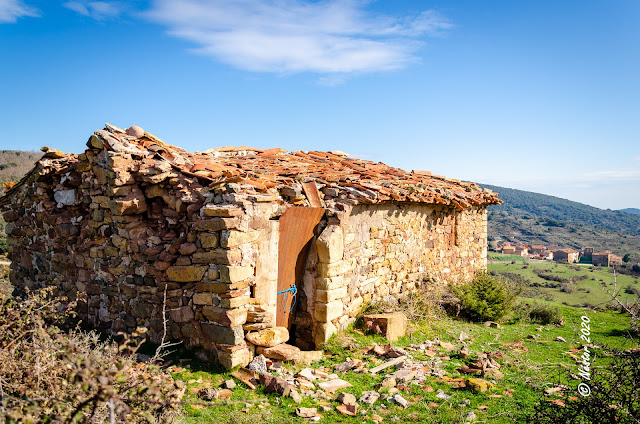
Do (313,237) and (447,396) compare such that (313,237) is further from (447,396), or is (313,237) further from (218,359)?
(447,396)

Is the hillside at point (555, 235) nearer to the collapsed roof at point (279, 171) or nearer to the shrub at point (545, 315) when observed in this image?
the shrub at point (545, 315)

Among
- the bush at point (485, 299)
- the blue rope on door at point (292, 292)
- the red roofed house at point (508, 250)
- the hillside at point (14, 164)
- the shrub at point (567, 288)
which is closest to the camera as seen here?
the blue rope on door at point (292, 292)

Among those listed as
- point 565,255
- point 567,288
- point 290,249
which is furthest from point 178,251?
point 565,255

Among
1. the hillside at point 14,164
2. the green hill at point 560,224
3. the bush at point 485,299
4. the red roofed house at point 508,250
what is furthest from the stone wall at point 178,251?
the green hill at point 560,224

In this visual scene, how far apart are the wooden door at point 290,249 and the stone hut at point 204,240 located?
0.02 meters

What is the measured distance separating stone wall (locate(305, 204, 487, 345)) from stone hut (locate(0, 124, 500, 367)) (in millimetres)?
30

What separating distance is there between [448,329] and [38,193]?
697cm

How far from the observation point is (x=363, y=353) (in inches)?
244

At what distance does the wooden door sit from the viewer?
19.6ft

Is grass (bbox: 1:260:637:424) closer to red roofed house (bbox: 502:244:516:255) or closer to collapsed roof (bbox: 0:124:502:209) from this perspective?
collapsed roof (bbox: 0:124:502:209)

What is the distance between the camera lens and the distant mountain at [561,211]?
54344 millimetres

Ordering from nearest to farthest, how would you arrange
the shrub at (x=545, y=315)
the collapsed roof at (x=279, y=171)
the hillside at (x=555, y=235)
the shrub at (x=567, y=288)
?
1. the collapsed roof at (x=279, y=171)
2. the shrub at (x=545, y=315)
3. the shrub at (x=567, y=288)
4. the hillside at (x=555, y=235)

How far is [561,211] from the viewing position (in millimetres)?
59125

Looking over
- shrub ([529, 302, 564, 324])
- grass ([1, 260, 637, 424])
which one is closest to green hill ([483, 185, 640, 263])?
shrub ([529, 302, 564, 324])
